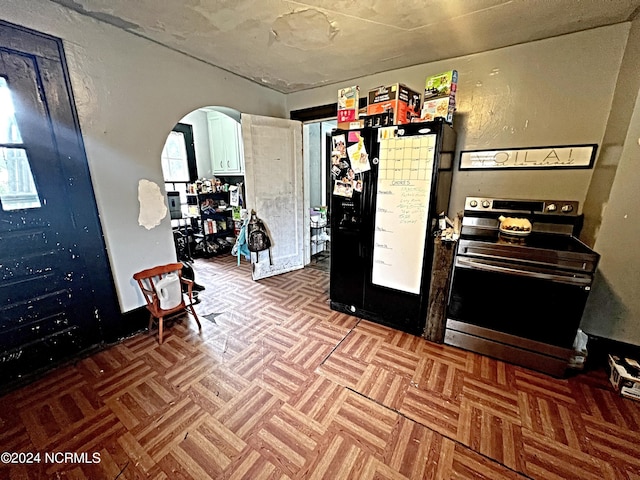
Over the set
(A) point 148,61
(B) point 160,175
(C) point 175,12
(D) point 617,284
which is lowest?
(D) point 617,284

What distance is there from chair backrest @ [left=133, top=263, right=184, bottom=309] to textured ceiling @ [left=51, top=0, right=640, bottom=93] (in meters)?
1.94

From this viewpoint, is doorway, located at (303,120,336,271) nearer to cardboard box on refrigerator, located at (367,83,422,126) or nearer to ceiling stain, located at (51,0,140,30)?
cardboard box on refrigerator, located at (367,83,422,126)

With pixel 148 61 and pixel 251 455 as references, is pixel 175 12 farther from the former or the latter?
pixel 251 455

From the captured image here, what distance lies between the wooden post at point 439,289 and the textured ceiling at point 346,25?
160 cm

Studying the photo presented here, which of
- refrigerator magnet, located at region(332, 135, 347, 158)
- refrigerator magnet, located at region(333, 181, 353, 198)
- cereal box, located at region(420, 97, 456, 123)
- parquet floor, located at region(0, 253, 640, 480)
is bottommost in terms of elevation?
parquet floor, located at region(0, 253, 640, 480)

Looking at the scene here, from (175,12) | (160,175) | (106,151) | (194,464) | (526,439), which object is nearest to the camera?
(194,464)

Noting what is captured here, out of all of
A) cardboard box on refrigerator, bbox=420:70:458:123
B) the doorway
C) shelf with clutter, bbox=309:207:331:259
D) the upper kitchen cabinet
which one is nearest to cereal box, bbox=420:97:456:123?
cardboard box on refrigerator, bbox=420:70:458:123

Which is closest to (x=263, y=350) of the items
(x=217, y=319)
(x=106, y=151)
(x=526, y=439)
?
(x=217, y=319)

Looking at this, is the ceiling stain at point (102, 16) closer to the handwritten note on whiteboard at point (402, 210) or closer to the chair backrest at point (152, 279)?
the chair backrest at point (152, 279)

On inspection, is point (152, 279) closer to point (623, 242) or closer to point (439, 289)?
point (439, 289)

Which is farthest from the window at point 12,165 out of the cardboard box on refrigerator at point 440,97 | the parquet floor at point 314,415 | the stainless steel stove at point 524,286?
the stainless steel stove at point 524,286

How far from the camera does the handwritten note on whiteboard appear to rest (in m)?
1.99

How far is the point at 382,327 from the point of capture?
95.4 inches

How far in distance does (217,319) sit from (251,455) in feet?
4.72
